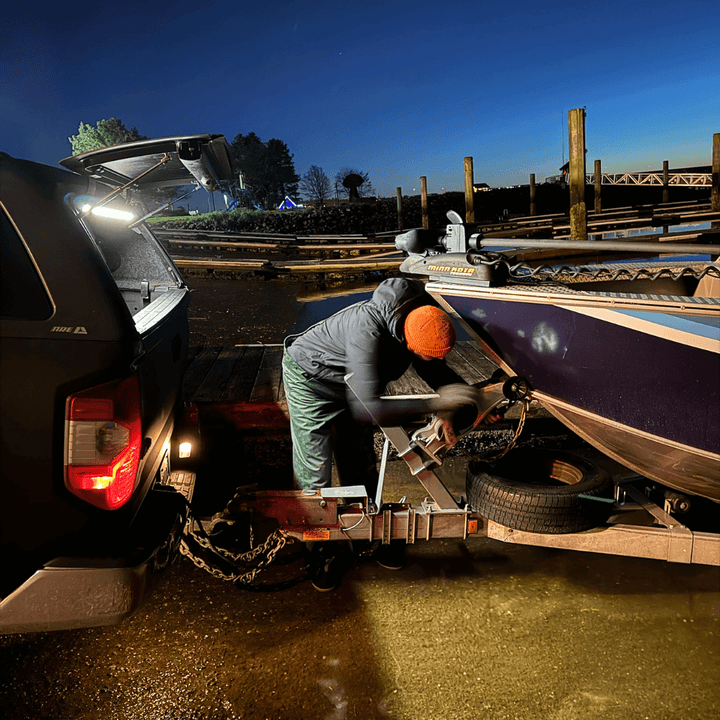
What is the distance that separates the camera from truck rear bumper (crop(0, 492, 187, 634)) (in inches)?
68.4

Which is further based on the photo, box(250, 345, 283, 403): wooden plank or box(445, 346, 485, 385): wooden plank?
box(445, 346, 485, 385): wooden plank

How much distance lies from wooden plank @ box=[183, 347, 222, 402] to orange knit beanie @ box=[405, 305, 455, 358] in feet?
7.26

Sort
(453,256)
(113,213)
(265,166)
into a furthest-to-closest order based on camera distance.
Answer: (265,166)
(453,256)
(113,213)

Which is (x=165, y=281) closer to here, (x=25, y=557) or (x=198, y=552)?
(x=198, y=552)

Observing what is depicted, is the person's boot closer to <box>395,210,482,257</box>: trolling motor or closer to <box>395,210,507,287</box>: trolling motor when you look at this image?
<box>395,210,507,287</box>: trolling motor

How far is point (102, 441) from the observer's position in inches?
70.4

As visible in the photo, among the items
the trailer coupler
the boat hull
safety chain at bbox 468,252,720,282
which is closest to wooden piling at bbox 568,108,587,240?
safety chain at bbox 468,252,720,282

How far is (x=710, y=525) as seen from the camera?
3.75 m

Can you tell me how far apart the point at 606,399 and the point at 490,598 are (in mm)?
1245

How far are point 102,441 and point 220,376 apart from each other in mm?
3157

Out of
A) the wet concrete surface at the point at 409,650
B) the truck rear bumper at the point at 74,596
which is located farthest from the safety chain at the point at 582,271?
the truck rear bumper at the point at 74,596

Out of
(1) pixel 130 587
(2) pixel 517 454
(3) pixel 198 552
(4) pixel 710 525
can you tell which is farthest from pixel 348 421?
(4) pixel 710 525

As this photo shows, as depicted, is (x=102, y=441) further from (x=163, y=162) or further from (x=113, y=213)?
(x=113, y=213)

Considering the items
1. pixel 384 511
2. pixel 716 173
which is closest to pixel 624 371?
pixel 384 511
